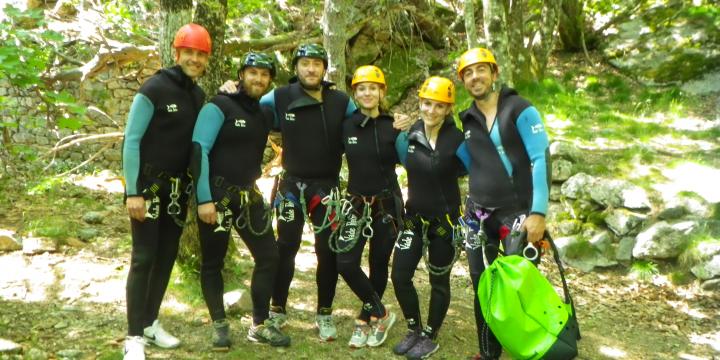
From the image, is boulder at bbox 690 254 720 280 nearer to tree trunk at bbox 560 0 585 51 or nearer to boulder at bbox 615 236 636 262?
boulder at bbox 615 236 636 262

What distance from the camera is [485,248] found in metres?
3.87

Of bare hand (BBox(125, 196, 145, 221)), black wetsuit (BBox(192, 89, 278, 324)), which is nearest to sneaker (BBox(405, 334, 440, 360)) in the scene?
black wetsuit (BBox(192, 89, 278, 324))

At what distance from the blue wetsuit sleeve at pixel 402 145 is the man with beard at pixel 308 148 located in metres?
0.47

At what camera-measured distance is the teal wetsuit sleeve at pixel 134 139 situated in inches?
144

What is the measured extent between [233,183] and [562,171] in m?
5.34

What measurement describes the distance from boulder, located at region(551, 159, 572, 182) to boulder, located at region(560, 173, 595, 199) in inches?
6.3

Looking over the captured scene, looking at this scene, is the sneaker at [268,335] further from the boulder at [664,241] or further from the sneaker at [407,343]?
the boulder at [664,241]

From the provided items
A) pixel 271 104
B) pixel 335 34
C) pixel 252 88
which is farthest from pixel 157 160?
pixel 335 34

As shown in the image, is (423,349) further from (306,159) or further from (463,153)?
(306,159)

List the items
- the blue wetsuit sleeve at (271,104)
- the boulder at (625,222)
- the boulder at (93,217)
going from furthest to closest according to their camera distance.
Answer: the boulder at (93,217), the boulder at (625,222), the blue wetsuit sleeve at (271,104)

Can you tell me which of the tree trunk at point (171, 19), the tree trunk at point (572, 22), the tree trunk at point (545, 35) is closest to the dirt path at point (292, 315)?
the tree trunk at point (171, 19)

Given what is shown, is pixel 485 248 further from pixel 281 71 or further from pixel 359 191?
pixel 281 71

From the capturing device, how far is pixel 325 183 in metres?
4.36

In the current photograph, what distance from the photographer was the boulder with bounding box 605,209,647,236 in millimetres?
6918
